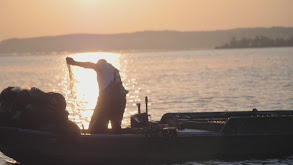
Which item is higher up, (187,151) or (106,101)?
(106,101)

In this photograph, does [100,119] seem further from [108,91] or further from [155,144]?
[155,144]

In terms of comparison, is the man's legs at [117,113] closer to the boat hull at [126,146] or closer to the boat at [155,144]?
the boat at [155,144]

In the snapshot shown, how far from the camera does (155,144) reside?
16.0 metres

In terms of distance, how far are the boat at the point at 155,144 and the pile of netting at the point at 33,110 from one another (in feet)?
0.59

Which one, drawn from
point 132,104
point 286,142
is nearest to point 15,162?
point 286,142

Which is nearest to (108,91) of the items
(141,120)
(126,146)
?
(126,146)

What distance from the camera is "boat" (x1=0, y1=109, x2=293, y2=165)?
51.1ft

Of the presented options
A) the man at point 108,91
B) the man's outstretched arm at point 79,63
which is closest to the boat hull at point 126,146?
the man at point 108,91

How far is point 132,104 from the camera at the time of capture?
121 feet

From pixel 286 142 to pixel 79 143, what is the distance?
18.7ft

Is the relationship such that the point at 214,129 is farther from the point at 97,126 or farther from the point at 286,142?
the point at 97,126

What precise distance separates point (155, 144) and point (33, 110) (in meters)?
3.36

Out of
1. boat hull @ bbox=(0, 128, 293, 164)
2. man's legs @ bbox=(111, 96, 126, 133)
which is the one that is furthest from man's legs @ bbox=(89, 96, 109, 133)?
boat hull @ bbox=(0, 128, 293, 164)

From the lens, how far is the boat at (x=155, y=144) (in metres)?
15.6
